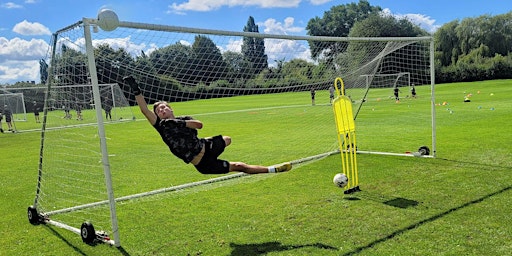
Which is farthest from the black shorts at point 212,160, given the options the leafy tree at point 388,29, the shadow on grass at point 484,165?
the leafy tree at point 388,29

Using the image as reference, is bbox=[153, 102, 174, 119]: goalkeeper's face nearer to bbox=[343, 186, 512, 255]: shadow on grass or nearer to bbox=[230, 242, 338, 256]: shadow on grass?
bbox=[230, 242, 338, 256]: shadow on grass

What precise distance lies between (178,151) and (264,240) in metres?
1.71

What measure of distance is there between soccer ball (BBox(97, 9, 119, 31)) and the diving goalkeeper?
2.75 ft

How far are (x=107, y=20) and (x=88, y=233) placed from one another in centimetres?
276

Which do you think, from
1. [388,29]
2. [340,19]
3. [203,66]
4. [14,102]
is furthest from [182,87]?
[340,19]

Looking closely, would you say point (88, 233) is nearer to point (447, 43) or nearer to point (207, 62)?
point (207, 62)

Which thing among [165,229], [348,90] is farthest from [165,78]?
[348,90]

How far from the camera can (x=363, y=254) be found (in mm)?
4742

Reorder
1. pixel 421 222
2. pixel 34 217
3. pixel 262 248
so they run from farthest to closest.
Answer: pixel 34 217
pixel 421 222
pixel 262 248

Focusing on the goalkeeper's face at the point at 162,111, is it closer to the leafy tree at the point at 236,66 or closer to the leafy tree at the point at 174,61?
the leafy tree at the point at 174,61

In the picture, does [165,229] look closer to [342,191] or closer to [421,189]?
[342,191]

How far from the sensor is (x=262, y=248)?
510 cm

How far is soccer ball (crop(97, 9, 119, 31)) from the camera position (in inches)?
207

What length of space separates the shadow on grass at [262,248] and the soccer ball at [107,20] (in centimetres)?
313
